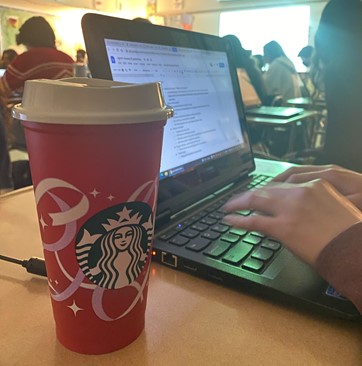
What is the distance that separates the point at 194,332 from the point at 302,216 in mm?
159

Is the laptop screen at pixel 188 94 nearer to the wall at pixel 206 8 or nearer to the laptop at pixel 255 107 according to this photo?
the laptop at pixel 255 107

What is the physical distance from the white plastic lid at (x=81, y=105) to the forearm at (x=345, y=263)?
218mm

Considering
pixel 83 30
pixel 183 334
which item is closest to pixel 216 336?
pixel 183 334

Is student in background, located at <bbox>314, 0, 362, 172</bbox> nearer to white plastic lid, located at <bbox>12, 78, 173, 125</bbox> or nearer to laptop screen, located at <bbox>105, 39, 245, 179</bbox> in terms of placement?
laptop screen, located at <bbox>105, 39, 245, 179</bbox>

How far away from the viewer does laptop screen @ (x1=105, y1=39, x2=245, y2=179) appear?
529mm

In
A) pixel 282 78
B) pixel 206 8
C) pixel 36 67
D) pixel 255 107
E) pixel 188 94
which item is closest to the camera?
pixel 188 94

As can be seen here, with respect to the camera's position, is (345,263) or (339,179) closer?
(345,263)

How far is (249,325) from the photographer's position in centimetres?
36

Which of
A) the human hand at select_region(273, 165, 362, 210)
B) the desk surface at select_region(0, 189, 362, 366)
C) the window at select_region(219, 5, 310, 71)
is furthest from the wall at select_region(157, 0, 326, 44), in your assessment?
the desk surface at select_region(0, 189, 362, 366)

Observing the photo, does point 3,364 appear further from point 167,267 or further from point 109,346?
point 167,267

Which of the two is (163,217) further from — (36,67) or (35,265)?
(36,67)

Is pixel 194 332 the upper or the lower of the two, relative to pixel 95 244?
lower

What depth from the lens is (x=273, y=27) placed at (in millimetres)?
5250

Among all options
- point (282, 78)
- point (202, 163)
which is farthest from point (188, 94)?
point (282, 78)
